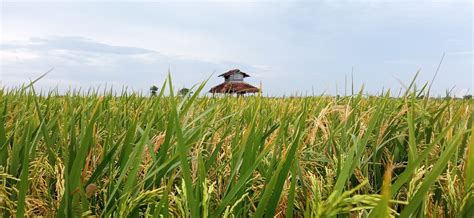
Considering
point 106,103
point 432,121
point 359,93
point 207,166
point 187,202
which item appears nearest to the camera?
point 187,202

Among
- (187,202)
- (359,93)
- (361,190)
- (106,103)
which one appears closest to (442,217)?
(361,190)

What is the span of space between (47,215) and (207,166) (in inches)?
13.7

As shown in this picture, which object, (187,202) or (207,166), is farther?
(207,166)

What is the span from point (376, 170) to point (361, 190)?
20cm

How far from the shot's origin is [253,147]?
0.88 metres

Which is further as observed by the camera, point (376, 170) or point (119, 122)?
point (119, 122)

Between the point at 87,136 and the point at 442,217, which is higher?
the point at 87,136

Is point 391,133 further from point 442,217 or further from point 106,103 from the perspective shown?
point 106,103

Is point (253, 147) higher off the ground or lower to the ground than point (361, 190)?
higher

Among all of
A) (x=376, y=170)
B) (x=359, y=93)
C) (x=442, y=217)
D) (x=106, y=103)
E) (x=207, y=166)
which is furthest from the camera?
(x=106, y=103)

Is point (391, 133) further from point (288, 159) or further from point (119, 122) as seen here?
point (119, 122)

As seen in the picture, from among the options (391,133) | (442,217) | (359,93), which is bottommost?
(442,217)

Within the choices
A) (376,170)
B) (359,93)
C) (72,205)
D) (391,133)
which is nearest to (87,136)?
(72,205)

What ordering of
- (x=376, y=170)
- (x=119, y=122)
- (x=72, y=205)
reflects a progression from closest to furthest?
(x=72, y=205) → (x=376, y=170) → (x=119, y=122)
